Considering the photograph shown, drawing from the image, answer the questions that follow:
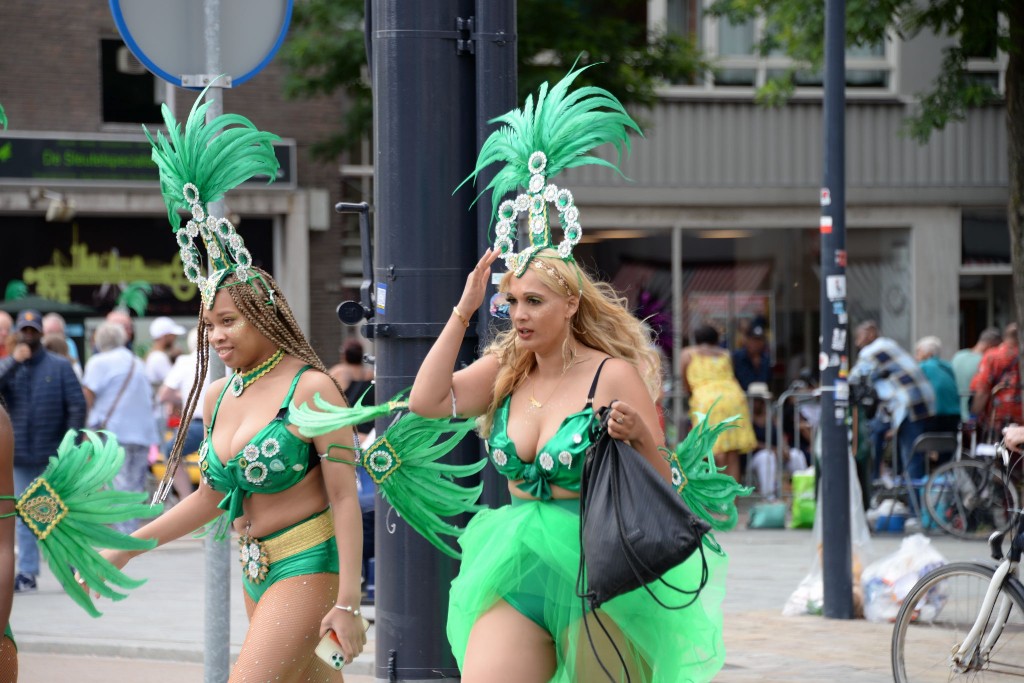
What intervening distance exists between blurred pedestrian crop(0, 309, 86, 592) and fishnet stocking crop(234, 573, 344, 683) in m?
7.17

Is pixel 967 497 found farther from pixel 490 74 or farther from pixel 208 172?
pixel 208 172

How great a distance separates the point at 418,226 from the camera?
6207mm

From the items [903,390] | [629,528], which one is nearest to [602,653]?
[629,528]

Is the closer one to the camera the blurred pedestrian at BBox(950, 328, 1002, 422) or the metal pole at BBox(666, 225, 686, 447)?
the blurred pedestrian at BBox(950, 328, 1002, 422)

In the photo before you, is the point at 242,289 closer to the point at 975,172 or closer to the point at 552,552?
the point at 552,552

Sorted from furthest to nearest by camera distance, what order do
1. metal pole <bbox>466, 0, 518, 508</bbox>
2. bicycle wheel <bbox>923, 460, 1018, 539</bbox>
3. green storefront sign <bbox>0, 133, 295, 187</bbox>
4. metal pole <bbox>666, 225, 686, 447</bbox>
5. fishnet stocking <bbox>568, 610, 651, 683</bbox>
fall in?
metal pole <bbox>666, 225, 686, 447</bbox> → green storefront sign <bbox>0, 133, 295, 187</bbox> → bicycle wheel <bbox>923, 460, 1018, 539</bbox> → metal pole <bbox>466, 0, 518, 508</bbox> → fishnet stocking <bbox>568, 610, 651, 683</bbox>

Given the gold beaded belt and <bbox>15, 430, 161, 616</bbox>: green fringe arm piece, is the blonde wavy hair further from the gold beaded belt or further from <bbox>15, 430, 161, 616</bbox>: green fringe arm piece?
<bbox>15, 430, 161, 616</bbox>: green fringe arm piece

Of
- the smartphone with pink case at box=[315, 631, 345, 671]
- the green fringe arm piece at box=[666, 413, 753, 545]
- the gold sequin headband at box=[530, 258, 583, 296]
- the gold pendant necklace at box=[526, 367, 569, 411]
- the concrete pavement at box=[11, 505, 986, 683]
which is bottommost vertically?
the concrete pavement at box=[11, 505, 986, 683]

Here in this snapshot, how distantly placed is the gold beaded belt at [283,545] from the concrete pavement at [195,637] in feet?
11.2

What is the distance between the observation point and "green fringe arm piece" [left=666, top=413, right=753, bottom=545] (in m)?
5.08

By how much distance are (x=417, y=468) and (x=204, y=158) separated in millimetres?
1206

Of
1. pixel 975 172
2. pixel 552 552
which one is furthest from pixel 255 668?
pixel 975 172

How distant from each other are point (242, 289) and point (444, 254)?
150cm

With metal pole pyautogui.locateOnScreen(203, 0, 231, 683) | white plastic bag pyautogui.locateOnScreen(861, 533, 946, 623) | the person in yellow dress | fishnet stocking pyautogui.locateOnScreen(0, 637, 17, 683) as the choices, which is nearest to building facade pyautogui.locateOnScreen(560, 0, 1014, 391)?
the person in yellow dress
